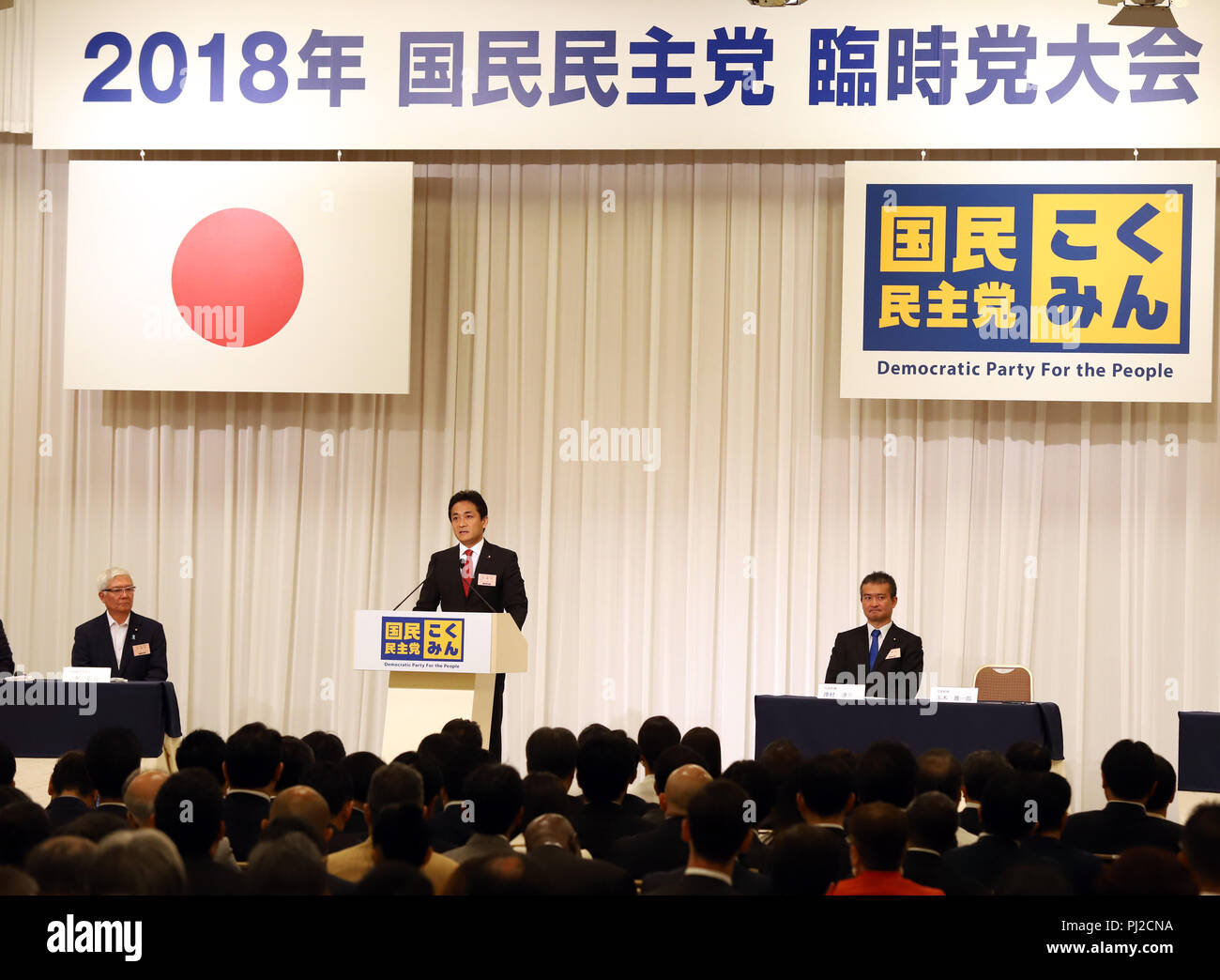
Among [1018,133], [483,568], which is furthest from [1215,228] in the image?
[483,568]

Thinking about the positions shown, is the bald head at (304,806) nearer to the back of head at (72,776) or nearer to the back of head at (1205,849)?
the back of head at (72,776)

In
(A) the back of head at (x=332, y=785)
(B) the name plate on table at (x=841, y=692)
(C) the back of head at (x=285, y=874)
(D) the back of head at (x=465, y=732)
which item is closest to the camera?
(C) the back of head at (x=285, y=874)

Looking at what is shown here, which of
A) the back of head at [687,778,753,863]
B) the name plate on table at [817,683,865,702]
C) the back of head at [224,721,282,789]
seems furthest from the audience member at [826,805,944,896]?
the name plate on table at [817,683,865,702]

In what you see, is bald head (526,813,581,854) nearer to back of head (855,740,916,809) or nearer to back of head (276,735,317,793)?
back of head (855,740,916,809)

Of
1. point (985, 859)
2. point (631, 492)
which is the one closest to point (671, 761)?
point (985, 859)

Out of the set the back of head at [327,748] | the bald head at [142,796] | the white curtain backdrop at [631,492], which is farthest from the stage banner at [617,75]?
the bald head at [142,796]

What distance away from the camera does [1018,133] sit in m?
6.89

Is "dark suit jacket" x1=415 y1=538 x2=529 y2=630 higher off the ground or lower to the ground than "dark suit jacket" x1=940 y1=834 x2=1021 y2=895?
higher

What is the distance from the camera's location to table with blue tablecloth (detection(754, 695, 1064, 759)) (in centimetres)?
515

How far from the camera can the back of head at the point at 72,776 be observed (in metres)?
3.71

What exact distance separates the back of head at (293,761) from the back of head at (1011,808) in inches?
72.2

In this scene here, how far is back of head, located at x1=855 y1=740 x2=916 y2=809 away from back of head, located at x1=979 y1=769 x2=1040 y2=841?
0.38m

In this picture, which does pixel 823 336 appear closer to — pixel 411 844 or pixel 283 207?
pixel 283 207

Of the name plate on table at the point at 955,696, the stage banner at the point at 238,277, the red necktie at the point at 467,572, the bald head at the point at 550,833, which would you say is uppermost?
the stage banner at the point at 238,277
